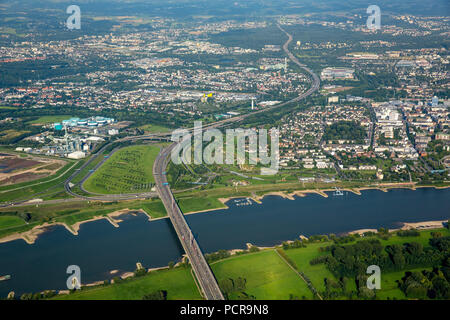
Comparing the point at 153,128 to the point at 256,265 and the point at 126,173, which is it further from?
the point at 256,265

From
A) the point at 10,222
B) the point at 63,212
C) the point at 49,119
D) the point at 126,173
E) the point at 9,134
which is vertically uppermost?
the point at 49,119

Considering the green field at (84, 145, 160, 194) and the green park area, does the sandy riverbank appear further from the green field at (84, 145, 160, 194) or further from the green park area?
the green field at (84, 145, 160, 194)

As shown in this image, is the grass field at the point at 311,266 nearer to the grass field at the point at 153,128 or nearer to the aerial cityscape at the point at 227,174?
the aerial cityscape at the point at 227,174

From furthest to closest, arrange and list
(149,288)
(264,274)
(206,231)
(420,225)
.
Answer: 1. (420,225)
2. (206,231)
3. (264,274)
4. (149,288)

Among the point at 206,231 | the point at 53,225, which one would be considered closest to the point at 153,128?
the point at 53,225
